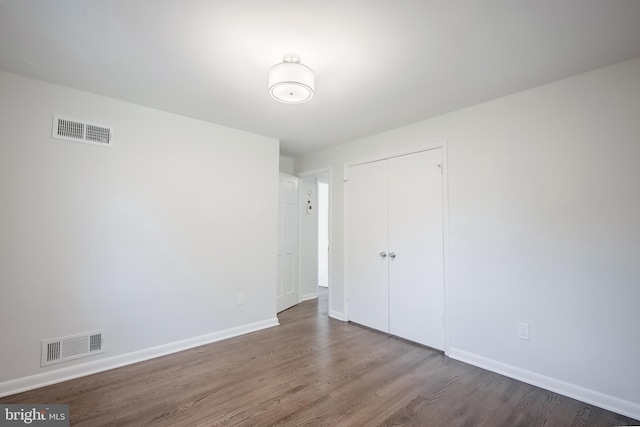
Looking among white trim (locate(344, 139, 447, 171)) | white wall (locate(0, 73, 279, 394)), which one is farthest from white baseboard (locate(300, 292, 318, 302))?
white trim (locate(344, 139, 447, 171))

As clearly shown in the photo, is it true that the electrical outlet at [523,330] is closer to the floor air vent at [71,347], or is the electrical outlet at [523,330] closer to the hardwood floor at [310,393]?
the hardwood floor at [310,393]

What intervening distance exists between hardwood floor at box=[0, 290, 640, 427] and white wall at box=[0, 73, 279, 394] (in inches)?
16.2

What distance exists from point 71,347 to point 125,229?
103 centimetres

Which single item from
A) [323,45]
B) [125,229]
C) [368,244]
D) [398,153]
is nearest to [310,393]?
[368,244]

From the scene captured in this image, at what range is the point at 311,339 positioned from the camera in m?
3.24

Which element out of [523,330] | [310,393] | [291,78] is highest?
[291,78]

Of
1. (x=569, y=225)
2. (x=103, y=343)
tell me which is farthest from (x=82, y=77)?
(x=569, y=225)

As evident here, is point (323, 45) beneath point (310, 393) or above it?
above

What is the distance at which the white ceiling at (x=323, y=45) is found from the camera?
156cm

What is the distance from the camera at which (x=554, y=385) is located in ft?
7.28

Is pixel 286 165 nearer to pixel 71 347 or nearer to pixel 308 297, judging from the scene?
pixel 308 297

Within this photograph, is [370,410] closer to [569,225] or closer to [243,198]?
[569,225]

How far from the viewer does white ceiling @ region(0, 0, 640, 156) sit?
1.56 m

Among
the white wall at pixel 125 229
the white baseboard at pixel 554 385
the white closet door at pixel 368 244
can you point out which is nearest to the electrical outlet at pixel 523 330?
the white baseboard at pixel 554 385
